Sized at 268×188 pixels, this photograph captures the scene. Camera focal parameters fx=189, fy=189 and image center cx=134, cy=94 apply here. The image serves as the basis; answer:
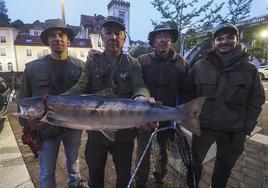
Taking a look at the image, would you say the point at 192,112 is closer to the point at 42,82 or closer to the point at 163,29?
the point at 163,29

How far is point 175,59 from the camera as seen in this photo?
113 inches

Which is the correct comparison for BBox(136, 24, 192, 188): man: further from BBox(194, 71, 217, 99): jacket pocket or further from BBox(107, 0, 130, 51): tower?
BBox(107, 0, 130, 51): tower

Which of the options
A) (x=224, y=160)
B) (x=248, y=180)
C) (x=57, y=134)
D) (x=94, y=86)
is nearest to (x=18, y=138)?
(x=57, y=134)

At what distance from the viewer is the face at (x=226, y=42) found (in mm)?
2507

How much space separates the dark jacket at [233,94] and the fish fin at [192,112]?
731mm

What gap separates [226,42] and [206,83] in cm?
59

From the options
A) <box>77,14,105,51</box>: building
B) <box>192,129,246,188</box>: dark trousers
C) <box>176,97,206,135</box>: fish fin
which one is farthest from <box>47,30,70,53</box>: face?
<box>77,14,105,51</box>: building

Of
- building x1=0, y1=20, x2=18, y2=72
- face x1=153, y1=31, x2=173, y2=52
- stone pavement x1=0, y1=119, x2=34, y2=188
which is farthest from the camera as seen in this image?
building x1=0, y1=20, x2=18, y2=72

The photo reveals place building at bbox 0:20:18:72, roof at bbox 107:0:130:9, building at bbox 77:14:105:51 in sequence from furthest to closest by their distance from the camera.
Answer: roof at bbox 107:0:130:9, building at bbox 77:14:105:51, building at bbox 0:20:18:72

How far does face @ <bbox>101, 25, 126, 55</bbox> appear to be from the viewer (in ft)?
7.21

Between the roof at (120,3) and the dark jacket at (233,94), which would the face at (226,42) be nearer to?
the dark jacket at (233,94)

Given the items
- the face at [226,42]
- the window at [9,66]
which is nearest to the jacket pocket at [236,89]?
the face at [226,42]

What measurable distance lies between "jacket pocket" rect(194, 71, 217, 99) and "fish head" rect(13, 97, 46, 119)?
201cm

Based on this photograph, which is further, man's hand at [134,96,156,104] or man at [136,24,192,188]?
man at [136,24,192,188]
